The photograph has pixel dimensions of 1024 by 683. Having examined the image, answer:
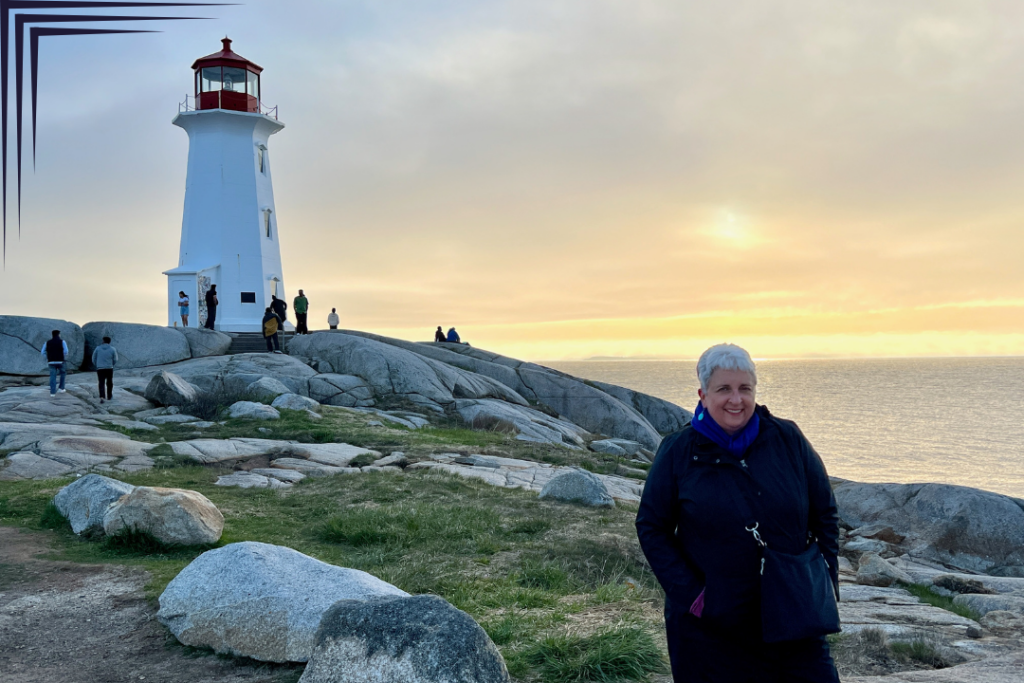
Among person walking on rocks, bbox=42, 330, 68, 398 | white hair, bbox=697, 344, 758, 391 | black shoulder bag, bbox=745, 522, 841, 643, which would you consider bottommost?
black shoulder bag, bbox=745, 522, 841, 643

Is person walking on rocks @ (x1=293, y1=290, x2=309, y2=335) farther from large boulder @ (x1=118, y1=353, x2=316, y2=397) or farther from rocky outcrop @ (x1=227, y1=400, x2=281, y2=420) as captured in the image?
rocky outcrop @ (x1=227, y1=400, x2=281, y2=420)

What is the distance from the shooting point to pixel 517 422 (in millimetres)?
27203

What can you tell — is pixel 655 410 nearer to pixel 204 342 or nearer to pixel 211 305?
pixel 204 342

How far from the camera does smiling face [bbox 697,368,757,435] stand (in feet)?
13.4

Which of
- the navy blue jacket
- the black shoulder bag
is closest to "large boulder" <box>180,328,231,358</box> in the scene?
the navy blue jacket

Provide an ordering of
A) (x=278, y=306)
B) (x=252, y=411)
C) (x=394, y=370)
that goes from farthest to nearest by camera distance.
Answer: (x=278, y=306)
(x=394, y=370)
(x=252, y=411)

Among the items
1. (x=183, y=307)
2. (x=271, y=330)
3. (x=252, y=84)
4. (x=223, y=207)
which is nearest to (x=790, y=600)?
(x=271, y=330)

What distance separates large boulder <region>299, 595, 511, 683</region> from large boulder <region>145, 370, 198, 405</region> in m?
20.9

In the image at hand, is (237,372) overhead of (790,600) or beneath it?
overhead

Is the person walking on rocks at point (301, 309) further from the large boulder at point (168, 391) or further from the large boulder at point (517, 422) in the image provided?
the large boulder at point (168, 391)

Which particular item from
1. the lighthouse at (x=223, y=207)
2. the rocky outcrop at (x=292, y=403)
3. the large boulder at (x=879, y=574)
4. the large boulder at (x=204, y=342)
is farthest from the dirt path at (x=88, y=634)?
the lighthouse at (x=223, y=207)

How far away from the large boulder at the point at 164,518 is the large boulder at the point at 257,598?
108 inches

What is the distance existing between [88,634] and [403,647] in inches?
145

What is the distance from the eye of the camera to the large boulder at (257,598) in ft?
21.8
